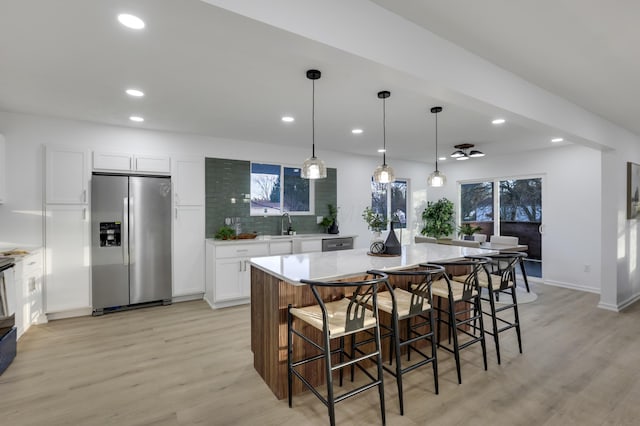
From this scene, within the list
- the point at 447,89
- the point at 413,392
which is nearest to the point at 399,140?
the point at 447,89

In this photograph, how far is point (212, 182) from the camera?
15.6ft

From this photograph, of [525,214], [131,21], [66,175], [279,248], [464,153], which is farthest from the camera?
[525,214]

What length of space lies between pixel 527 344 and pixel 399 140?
3156mm

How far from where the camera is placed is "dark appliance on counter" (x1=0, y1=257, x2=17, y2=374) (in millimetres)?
2561

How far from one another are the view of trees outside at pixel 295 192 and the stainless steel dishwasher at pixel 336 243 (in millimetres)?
874

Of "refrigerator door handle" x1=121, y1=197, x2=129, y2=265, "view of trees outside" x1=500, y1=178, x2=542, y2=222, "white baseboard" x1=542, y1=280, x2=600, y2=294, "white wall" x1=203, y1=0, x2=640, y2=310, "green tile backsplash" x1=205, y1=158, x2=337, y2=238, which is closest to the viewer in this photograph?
"white wall" x1=203, y1=0, x2=640, y2=310

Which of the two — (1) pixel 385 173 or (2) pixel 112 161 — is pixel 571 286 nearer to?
(1) pixel 385 173

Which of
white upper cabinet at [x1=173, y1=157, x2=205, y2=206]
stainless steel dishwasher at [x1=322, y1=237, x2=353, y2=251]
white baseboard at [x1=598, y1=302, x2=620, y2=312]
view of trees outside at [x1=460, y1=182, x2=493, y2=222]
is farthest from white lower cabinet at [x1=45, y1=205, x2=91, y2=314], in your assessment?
view of trees outside at [x1=460, y1=182, x2=493, y2=222]

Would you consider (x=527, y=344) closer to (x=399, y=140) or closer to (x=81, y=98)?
(x=399, y=140)

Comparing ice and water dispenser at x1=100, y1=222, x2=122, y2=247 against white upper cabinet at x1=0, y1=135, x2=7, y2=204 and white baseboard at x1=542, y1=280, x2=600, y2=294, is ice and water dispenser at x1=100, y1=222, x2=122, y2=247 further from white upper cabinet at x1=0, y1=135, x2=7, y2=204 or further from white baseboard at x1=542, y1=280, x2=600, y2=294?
white baseboard at x1=542, y1=280, x2=600, y2=294

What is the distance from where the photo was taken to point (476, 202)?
673 centimetres

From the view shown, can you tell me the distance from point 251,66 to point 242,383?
8.11 feet

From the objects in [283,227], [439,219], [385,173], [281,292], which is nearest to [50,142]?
[283,227]

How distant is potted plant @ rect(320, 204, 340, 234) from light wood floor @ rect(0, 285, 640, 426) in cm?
251
